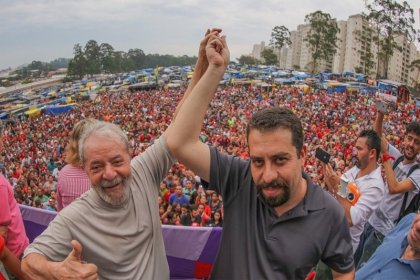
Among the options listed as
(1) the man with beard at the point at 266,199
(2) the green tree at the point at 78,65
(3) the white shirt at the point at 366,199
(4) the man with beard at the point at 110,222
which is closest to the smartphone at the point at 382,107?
(3) the white shirt at the point at 366,199

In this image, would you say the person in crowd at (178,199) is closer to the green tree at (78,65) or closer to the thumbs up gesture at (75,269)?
the thumbs up gesture at (75,269)

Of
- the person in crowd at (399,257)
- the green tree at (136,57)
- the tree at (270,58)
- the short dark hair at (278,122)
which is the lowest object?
the person in crowd at (399,257)

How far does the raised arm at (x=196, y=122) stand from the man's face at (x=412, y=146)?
2378 millimetres

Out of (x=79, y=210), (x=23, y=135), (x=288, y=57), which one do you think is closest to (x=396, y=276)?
(x=79, y=210)

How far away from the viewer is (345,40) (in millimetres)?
96062

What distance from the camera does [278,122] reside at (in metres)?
1.41

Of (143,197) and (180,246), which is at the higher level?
(143,197)

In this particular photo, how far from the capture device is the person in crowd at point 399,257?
1.81 metres

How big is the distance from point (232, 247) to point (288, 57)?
128m

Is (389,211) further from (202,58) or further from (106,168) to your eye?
(106,168)

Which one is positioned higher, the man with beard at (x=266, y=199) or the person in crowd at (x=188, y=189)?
the man with beard at (x=266, y=199)

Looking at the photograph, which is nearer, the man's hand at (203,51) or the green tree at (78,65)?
the man's hand at (203,51)

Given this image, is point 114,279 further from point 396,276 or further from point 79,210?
point 396,276

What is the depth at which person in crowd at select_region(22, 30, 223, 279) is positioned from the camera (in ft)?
4.98
